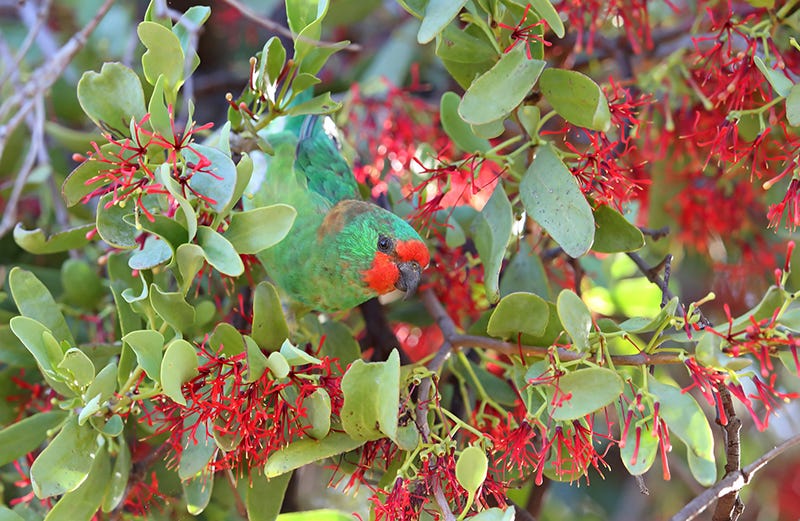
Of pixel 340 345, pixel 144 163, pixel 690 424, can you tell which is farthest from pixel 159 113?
pixel 690 424

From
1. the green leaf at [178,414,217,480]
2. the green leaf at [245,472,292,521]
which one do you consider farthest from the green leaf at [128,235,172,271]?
the green leaf at [245,472,292,521]

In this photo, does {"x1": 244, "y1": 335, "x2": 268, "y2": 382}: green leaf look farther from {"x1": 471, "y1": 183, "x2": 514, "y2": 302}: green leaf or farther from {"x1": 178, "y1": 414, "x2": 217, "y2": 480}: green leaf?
{"x1": 471, "y1": 183, "x2": 514, "y2": 302}: green leaf

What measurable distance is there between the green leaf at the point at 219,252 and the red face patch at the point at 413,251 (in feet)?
1.49

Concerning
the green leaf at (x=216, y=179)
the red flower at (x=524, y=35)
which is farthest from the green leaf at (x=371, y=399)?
the red flower at (x=524, y=35)

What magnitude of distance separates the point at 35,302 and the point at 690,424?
872 mm

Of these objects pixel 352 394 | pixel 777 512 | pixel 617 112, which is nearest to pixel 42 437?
pixel 352 394

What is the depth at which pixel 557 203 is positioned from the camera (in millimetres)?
1113

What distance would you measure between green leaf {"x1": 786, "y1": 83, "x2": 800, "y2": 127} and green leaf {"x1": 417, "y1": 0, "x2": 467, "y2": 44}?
1.41 ft

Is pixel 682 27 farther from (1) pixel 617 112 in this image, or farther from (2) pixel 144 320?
(2) pixel 144 320

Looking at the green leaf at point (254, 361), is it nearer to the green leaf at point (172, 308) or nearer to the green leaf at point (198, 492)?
the green leaf at point (172, 308)

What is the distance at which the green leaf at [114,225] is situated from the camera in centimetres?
112

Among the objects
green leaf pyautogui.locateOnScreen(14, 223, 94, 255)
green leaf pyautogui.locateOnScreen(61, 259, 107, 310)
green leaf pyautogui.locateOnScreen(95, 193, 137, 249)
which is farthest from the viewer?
green leaf pyautogui.locateOnScreen(61, 259, 107, 310)

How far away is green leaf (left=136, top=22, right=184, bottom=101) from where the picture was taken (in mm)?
1090

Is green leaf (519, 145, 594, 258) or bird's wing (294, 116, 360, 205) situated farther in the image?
bird's wing (294, 116, 360, 205)
